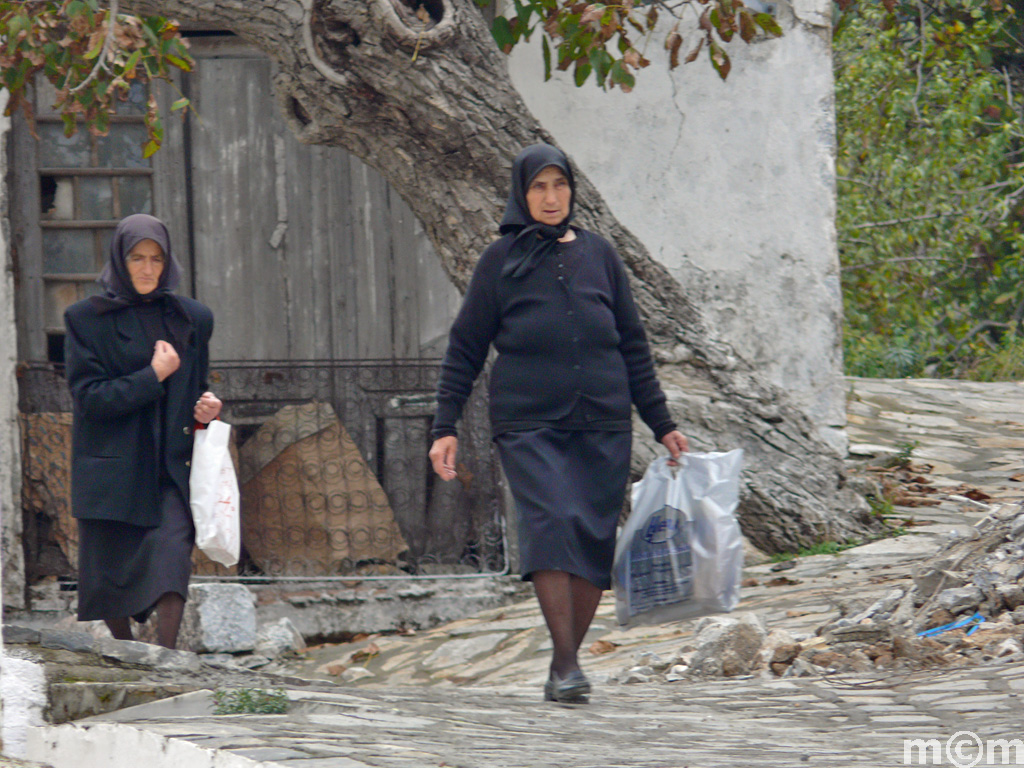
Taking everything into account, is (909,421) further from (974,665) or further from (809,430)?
(974,665)

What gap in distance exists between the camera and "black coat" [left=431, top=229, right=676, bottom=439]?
4.09m

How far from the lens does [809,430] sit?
7.03 meters

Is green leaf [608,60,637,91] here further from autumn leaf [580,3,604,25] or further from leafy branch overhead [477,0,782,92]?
autumn leaf [580,3,604,25]

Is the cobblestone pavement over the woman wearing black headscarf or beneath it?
beneath

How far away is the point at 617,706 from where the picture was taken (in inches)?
155

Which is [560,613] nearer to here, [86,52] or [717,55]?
[717,55]

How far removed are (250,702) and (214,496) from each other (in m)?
1.32

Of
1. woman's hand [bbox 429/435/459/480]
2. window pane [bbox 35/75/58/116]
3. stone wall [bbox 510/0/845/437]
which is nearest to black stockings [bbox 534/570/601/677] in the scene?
woman's hand [bbox 429/435/459/480]

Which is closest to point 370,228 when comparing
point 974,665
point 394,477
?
point 394,477

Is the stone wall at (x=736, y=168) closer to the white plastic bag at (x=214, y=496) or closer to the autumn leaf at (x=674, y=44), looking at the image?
the autumn leaf at (x=674, y=44)

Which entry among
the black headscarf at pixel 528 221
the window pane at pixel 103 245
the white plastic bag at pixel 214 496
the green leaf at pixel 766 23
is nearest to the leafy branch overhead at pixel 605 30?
the green leaf at pixel 766 23

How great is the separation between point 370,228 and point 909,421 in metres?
5.01

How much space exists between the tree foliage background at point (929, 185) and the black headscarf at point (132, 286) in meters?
9.70

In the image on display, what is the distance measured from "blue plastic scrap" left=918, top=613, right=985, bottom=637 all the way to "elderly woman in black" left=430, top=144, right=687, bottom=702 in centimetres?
129
